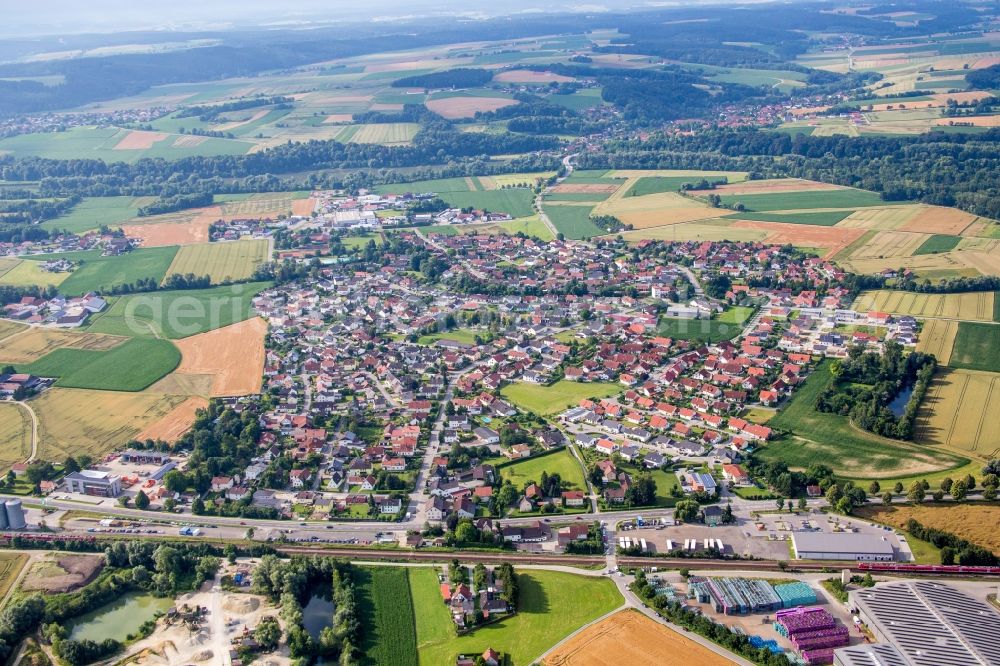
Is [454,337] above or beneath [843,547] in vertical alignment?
above

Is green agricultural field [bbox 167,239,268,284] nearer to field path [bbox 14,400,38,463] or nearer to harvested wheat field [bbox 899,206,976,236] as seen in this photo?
field path [bbox 14,400,38,463]

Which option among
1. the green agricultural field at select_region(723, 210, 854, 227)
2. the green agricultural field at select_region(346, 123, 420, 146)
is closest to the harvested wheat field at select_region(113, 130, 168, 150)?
the green agricultural field at select_region(346, 123, 420, 146)

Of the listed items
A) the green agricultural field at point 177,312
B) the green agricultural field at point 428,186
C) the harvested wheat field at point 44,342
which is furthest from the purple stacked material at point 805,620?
the green agricultural field at point 428,186

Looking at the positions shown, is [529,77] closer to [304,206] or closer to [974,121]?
[974,121]

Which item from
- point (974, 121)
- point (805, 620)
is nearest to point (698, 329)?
point (805, 620)

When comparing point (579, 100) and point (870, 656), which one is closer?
point (870, 656)

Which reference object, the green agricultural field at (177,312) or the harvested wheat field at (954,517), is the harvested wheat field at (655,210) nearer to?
the green agricultural field at (177,312)
